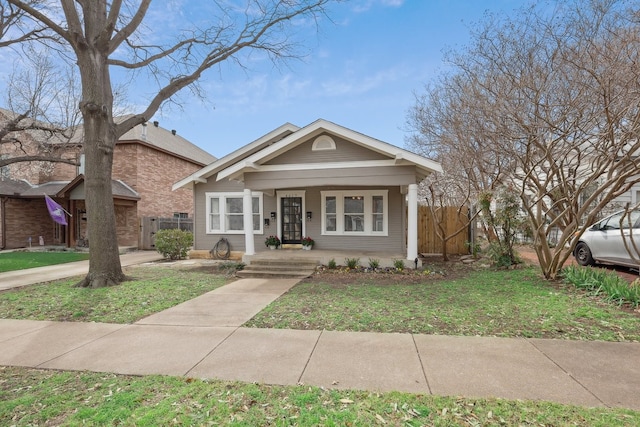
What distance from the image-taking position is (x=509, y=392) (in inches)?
115

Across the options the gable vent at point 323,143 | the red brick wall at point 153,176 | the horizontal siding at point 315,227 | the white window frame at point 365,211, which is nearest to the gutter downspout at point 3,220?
the red brick wall at point 153,176

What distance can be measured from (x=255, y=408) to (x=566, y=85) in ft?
29.0

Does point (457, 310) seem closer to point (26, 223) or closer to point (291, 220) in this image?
point (291, 220)

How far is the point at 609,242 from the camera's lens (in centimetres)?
815

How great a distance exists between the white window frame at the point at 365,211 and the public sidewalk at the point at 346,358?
7104 mm

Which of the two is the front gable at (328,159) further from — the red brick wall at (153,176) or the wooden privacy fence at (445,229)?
the red brick wall at (153,176)

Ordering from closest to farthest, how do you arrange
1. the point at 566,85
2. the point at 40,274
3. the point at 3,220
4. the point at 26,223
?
1. the point at 566,85
2. the point at 40,274
3. the point at 3,220
4. the point at 26,223

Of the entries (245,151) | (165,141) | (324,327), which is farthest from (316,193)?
(165,141)

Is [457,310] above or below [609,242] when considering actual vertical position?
below

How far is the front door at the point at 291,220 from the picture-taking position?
40.5 feet

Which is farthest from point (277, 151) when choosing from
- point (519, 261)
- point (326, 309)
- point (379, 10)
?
point (519, 261)

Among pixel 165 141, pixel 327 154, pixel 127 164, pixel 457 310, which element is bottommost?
pixel 457 310

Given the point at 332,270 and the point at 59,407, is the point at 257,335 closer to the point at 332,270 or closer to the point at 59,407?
the point at 59,407

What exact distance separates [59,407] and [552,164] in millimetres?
9091
